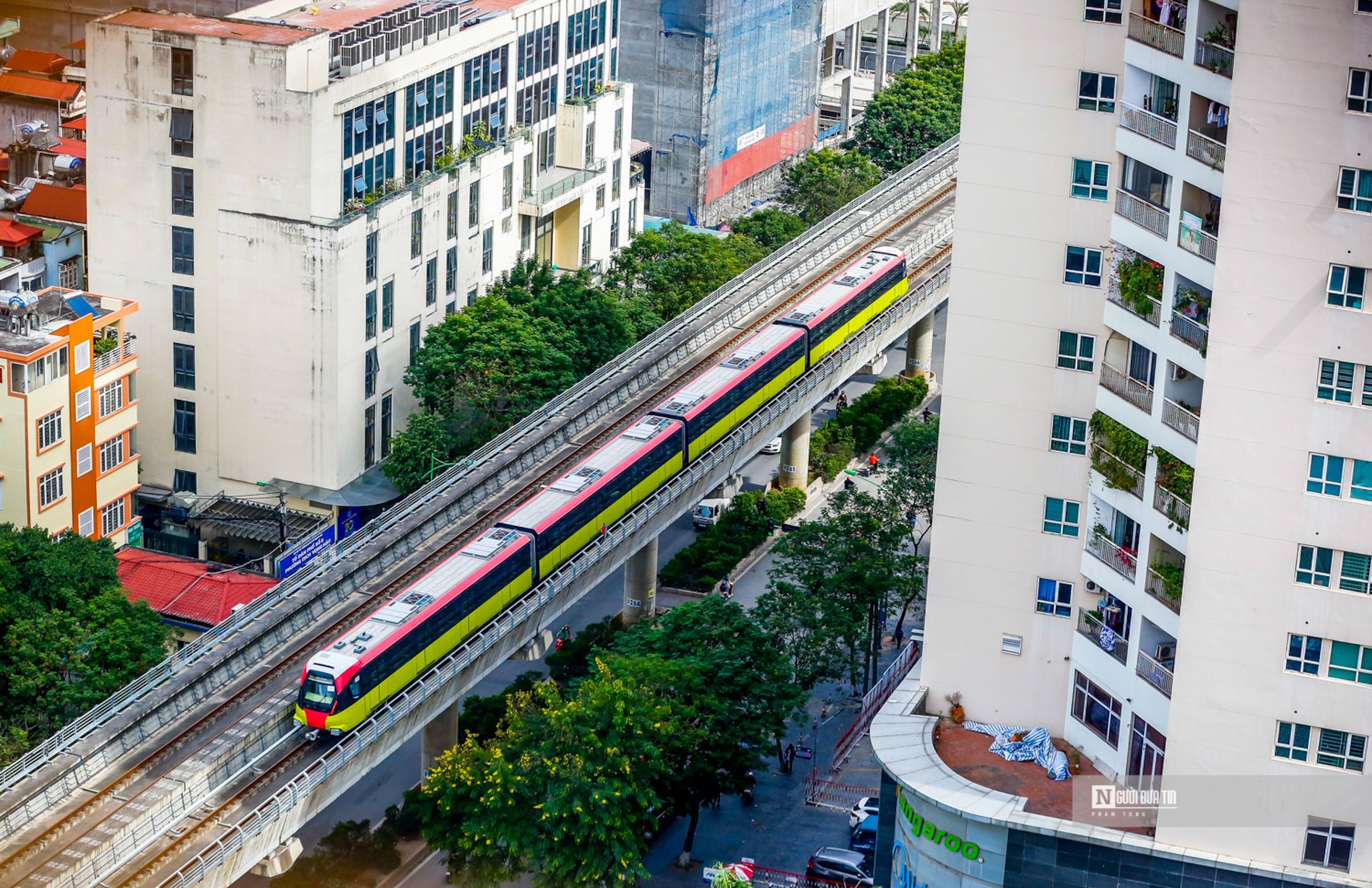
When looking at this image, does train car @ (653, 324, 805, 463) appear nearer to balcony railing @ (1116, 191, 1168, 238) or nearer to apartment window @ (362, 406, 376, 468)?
apartment window @ (362, 406, 376, 468)

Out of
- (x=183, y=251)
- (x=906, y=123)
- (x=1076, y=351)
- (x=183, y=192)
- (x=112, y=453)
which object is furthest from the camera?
(x=906, y=123)

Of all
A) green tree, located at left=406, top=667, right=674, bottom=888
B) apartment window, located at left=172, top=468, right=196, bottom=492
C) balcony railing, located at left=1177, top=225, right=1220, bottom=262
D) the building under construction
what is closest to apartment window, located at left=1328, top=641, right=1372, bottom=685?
balcony railing, located at left=1177, top=225, right=1220, bottom=262

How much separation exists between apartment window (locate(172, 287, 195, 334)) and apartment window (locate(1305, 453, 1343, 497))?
199 ft

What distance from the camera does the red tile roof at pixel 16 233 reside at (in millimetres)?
107750

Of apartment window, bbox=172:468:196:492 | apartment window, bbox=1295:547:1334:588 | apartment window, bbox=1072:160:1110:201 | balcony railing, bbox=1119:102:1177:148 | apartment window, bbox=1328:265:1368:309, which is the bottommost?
apartment window, bbox=172:468:196:492

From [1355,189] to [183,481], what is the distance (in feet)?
217

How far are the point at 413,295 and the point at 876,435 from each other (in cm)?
2971

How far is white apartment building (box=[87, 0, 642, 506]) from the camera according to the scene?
97125 millimetres

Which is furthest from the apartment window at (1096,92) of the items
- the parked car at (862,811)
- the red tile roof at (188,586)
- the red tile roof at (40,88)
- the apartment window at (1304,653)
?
the red tile roof at (40,88)

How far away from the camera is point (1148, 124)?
59.0 meters

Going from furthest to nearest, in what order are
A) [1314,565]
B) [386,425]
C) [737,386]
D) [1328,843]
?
[386,425] < [737,386] < [1328,843] < [1314,565]

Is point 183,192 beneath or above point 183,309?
above

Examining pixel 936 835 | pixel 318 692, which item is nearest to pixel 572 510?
pixel 318 692

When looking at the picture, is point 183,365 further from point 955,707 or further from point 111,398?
point 955,707
